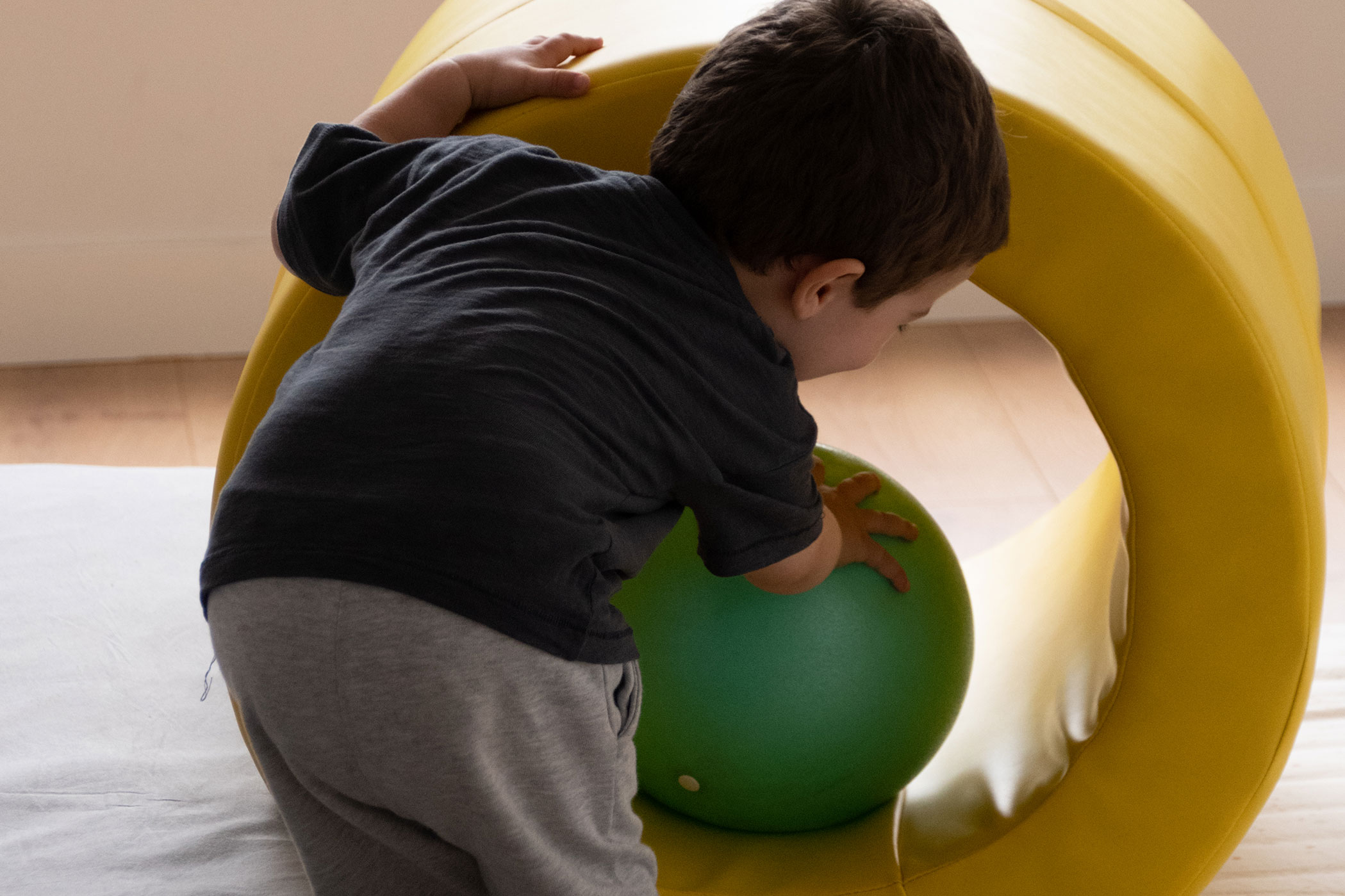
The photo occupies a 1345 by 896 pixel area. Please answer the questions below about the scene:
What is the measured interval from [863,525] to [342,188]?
53cm

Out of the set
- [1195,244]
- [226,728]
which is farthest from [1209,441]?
[226,728]

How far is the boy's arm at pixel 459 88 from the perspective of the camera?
992 mm

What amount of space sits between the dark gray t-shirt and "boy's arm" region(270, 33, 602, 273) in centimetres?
13

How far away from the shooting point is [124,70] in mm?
2057

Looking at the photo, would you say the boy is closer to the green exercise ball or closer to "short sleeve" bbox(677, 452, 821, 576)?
"short sleeve" bbox(677, 452, 821, 576)

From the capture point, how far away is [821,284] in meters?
0.81

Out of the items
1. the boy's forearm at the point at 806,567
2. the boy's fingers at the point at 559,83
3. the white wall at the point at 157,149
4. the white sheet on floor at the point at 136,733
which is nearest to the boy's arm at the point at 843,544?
the boy's forearm at the point at 806,567

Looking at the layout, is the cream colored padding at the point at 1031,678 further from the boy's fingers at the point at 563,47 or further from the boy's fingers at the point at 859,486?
the boy's fingers at the point at 563,47

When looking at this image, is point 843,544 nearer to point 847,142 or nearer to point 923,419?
point 847,142

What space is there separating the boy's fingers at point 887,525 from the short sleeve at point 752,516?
0.26m

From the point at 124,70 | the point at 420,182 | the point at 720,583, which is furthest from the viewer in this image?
the point at 124,70

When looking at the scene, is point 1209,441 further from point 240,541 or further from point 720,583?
point 240,541

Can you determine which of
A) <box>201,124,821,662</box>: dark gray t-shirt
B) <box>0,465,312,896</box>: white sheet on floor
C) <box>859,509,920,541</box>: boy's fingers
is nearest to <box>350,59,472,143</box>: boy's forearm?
<box>201,124,821,662</box>: dark gray t-shirt

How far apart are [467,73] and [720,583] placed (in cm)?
47
